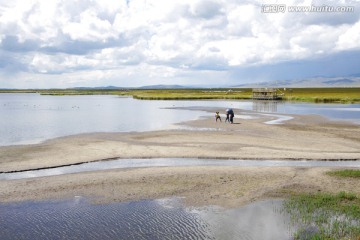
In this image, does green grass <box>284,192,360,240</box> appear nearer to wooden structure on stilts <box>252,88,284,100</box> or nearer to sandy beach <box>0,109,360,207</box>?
sandy beach <box>0,109,360,207</box>

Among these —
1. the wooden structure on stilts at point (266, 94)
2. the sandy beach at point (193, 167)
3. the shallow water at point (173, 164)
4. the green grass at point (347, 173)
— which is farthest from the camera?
the wooden structure on stilts at point (266, 94)

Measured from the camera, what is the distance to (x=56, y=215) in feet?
50.9

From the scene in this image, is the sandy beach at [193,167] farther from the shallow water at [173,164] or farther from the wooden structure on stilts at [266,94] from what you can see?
the wooden structure on stilts at [266,94]

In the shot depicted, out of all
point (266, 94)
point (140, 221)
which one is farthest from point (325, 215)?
point (266, 94)

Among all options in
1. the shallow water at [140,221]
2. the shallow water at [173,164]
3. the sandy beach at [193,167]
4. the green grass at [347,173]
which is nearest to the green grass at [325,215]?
the shallow water at [140,221]

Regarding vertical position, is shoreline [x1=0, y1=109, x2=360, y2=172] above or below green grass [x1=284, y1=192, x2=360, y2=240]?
above

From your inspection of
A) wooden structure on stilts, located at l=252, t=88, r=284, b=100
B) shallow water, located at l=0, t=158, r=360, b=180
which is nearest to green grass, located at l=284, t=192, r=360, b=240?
shallow water, located at l=0, t=158, r=360, b=180

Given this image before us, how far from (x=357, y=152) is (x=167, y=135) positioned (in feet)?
56.6

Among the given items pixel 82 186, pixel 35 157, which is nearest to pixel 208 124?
pixel 35 157

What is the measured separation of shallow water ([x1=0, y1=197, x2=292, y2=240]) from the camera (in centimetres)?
1352

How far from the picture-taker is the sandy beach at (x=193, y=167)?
60.2ft

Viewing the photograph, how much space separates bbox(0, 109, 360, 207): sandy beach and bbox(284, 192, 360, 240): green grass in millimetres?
1413

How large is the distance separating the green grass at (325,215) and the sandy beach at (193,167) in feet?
4.63

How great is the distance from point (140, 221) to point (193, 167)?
887 centimetres
